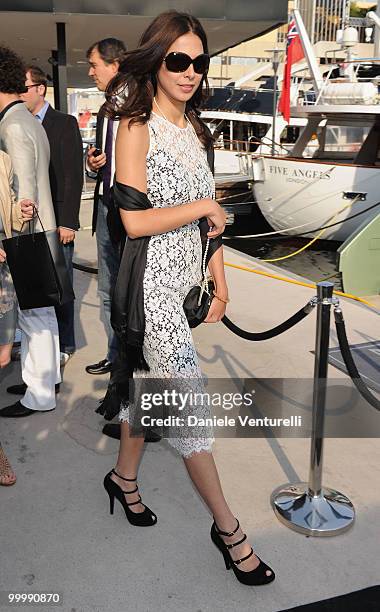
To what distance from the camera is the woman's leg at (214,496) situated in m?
2.40

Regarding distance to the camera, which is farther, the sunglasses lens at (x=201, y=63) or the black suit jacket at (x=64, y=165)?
the black suit jacket at (x=64, y=165)

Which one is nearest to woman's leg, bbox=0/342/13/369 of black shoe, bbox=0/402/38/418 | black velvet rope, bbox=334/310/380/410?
black shoe, bbox=0/402/38/418

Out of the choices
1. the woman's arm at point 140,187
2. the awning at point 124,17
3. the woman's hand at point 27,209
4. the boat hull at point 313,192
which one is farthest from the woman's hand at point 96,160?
the boat hull at point 313,192

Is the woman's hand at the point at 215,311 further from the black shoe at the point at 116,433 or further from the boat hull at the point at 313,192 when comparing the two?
the boat hull at the point at 313,192

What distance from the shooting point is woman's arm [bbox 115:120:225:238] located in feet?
7.35

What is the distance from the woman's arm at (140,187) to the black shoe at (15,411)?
1.83 metres

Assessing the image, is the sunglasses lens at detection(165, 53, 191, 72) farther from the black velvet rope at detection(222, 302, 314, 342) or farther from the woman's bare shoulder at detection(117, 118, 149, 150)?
the black velvet rope at detection(222, 302, 314, 342)

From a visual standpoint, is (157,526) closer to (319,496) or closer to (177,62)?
(319,496)

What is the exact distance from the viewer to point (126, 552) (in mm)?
2572

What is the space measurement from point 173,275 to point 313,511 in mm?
1265

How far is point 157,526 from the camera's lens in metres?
2.75

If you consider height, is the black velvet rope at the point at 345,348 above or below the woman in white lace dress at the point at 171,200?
below

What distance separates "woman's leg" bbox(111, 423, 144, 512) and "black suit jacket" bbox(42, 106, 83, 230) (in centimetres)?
194

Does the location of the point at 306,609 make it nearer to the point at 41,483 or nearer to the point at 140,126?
the point at 41,483
